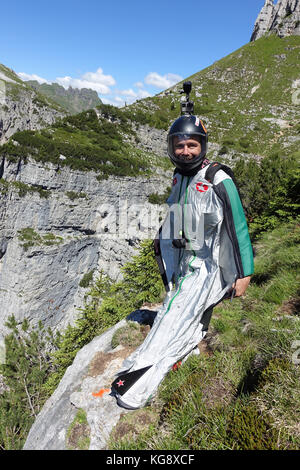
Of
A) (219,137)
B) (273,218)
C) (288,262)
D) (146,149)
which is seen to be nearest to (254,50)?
(219,137)

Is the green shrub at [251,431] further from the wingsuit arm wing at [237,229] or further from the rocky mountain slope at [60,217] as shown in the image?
the rocky mountain slope at [60,217]

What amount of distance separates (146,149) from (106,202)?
17.4 meters

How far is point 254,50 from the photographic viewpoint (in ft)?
228

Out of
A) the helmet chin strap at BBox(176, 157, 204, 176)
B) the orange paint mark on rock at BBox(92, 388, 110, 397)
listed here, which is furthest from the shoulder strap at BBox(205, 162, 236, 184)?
the orange paint mark on rock at BBox(92, 388, 110, 397)

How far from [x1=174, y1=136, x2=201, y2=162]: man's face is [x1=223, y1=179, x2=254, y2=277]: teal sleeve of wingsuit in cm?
61

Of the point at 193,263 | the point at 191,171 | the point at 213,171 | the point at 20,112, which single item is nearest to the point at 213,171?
the point at 213,171

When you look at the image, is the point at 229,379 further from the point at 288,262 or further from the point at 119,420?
the point at 288,262

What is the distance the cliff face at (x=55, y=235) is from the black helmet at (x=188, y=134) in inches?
1100

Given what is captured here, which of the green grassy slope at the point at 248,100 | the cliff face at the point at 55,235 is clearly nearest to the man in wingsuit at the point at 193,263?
the cliff face at the point at 55,235

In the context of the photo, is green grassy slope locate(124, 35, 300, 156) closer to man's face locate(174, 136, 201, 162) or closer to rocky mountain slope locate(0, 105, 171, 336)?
rocky mountain slope locate(0, 105, 171, 336)

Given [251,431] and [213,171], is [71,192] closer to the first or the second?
[213,171]

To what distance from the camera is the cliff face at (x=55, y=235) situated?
92.7 ft

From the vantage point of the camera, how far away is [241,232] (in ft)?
9.39
